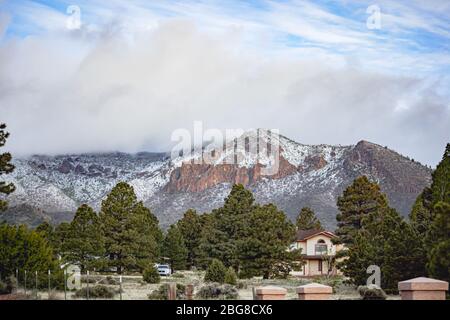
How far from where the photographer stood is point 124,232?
2356 inches

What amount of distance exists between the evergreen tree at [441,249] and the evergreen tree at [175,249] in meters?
46.4

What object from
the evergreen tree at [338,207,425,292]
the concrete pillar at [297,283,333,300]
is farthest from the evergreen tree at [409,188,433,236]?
the concrete pillar at [297,283,333,300]

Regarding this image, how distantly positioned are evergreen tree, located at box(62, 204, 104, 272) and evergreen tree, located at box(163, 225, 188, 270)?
51.6ft

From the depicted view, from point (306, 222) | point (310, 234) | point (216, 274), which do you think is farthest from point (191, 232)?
point (216, 274)

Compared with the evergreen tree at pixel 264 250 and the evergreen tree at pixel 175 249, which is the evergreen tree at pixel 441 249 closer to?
the evergreen tree at pixel 264 250

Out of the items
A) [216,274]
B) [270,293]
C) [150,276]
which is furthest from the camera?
[150,276]

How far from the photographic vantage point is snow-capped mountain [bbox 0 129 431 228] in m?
126

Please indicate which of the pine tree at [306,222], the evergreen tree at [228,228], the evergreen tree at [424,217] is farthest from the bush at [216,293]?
the pine tree at [306,222]

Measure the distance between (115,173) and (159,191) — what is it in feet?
76.2

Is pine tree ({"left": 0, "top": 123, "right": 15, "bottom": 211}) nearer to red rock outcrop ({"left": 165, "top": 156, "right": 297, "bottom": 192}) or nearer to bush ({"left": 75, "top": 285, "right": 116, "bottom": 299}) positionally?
bush ({"left": 75, "top": 285, "right": 116, "bottom": 299})

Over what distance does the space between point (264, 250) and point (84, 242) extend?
13516mm

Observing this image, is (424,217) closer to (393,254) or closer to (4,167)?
(393,254)
